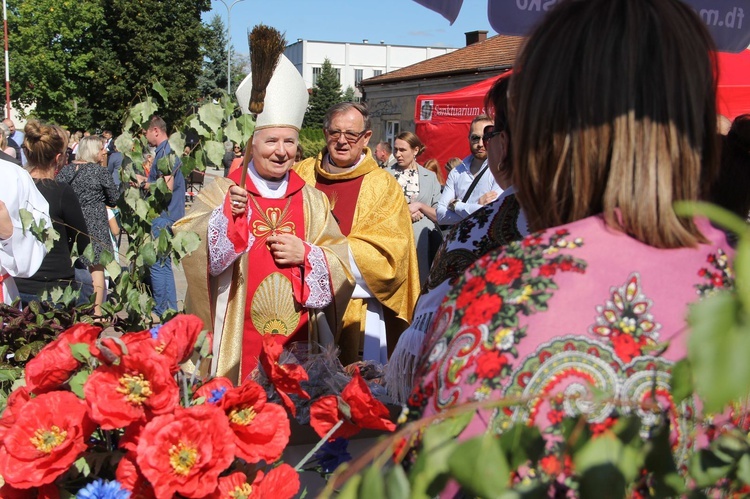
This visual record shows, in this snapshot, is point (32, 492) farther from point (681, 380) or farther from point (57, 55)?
point (57, 55)

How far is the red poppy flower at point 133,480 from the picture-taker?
1.23m

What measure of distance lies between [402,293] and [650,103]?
10.2 ft

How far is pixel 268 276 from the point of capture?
3.44 m

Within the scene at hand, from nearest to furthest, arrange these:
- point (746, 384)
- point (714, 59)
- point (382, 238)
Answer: point (746, 384), point (714, 59), point (382, 238)

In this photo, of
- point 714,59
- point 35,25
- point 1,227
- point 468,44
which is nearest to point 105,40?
point 35,25

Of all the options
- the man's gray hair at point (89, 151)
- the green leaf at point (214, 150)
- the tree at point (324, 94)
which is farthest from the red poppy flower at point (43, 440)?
the tree at point (324, 94)

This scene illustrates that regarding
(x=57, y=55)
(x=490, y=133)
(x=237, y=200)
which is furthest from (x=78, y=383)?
(x=57, y=55)

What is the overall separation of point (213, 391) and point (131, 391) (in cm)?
21

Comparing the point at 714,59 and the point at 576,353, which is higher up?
the point at 714,59

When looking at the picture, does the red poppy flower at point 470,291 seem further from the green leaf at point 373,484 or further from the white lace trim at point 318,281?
the white lace trim at point 318,281

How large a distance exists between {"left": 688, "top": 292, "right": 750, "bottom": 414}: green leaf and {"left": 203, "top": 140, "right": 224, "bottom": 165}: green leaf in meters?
1.47

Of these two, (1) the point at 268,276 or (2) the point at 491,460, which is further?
(1) the point at 268,276

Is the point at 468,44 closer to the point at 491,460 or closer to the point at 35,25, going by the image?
the point at 35,25

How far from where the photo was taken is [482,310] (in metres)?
Result: 0.97
